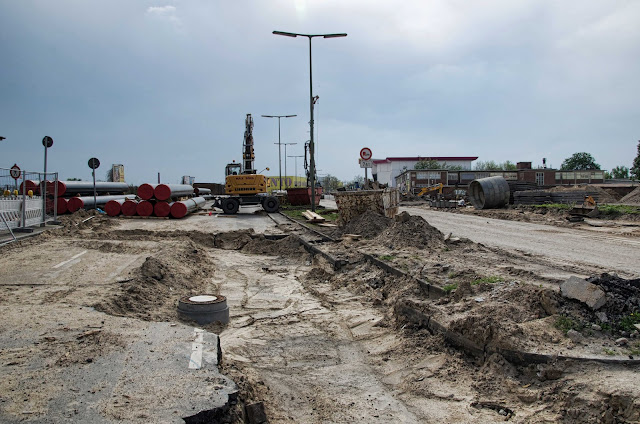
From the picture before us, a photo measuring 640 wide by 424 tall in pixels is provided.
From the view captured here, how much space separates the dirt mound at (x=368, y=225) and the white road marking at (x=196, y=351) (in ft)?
26.9

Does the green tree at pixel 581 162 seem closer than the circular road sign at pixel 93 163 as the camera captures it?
No

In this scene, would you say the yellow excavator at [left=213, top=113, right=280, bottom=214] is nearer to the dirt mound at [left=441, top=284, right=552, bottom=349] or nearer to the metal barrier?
the metal barrier

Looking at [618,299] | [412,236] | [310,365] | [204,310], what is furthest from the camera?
[412,236]

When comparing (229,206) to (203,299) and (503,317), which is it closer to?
(203,299)

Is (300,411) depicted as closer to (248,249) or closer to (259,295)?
(259,295)

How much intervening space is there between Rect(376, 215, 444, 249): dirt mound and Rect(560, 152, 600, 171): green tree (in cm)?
10652

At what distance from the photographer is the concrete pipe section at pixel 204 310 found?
5.80 meters

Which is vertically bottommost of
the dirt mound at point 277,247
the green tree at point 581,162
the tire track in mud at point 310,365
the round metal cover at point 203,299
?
the tire track in mud at point 310,365

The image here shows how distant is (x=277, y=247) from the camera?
43.8 ft

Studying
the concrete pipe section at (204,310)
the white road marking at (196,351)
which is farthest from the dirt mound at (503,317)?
the concrete pipe section at (204,310)

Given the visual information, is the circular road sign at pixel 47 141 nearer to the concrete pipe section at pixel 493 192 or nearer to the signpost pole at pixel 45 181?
the signpost pole at pixel 45 181

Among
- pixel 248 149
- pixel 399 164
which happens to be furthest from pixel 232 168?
pixel 399 164

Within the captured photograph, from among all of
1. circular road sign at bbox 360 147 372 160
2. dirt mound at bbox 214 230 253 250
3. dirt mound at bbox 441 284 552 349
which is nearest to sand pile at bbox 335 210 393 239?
circular road sign at bbox 360 147 372 160

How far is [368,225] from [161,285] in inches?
272
